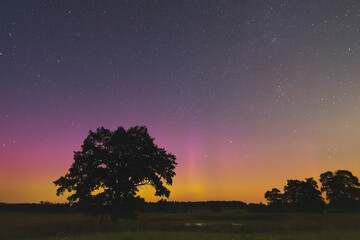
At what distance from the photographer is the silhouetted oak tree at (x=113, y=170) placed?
1470 inches

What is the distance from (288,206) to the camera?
105 m

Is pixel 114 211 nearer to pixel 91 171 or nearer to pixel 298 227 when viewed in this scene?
pixel 91 171

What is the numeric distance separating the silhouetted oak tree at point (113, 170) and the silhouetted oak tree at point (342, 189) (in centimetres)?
7486

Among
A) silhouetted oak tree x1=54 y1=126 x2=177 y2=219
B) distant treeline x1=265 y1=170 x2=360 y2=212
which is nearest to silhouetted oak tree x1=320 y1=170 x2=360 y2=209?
distant treeline x1=265 y1=170 x2=360 y2=212

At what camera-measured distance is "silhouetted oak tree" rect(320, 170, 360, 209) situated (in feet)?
307

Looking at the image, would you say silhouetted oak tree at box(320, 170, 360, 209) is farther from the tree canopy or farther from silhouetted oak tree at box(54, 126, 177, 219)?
silhouetted oak tree at box(54, 126, 177, 219)

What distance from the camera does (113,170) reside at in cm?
3753

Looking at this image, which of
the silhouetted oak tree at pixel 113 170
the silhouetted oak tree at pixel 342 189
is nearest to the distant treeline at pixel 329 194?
the silhouetted oak tree at pixel 342 189

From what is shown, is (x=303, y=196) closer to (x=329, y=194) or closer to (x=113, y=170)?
(x=329, y=194)

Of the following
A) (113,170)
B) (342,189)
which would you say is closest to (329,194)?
(342,189)

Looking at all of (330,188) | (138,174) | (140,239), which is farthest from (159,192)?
(330,188)

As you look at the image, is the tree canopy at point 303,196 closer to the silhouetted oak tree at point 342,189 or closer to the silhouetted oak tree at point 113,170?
the silhouetted oak tree at point 342,189

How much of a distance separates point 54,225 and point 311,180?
8577 centimetres

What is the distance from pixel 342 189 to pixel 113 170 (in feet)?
264
